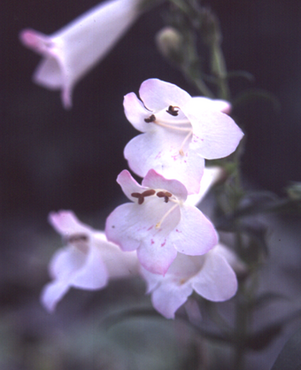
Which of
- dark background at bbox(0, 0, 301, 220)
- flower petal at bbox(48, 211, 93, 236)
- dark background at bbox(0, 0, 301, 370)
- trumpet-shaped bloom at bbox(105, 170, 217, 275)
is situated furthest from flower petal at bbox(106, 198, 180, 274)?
dark background at bbox(0, 0, 301, 220)

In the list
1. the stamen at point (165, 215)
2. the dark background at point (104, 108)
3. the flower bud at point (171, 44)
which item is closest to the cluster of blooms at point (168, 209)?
the stamen at point (165, 215)

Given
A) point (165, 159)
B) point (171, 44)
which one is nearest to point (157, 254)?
point (165, 159)

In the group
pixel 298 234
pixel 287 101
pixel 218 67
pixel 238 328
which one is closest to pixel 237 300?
pixel 238 328

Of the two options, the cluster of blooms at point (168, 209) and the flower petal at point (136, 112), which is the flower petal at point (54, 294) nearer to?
the cluster of blooms at point (168, 209)

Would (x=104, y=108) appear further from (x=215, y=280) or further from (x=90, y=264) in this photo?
(x=215, y=280)

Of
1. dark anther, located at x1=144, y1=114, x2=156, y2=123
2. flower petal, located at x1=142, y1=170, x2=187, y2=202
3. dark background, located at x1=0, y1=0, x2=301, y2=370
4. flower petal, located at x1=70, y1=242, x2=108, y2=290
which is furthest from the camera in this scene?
dark background, located at x1=0, y1=0, x2=301, y2=370

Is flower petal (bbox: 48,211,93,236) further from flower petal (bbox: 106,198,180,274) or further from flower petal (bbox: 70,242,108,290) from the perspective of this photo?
flower petal (bbox: 106,198,180,274)
